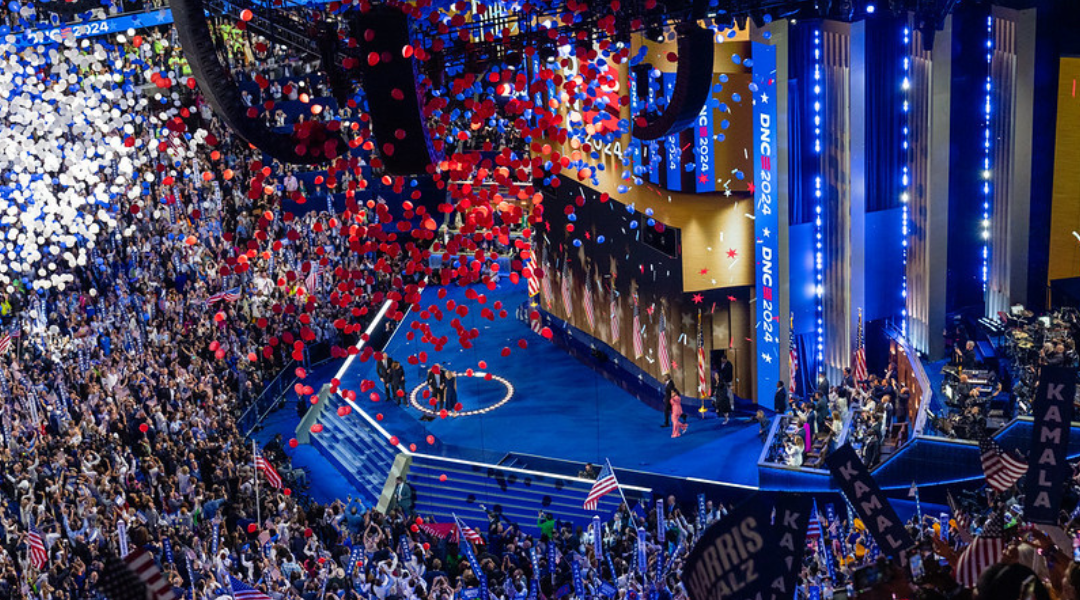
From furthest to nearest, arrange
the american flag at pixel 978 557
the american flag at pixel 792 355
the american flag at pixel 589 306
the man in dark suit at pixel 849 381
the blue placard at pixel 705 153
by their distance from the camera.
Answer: the american flag at pixel 589 306 < the american flag at pixel 792 355 < the man in dark suit at pixel 849 381 < the blue placard at pixel 705 153 < the american flag at pixel 978 557

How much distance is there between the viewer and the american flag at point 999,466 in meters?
9.95

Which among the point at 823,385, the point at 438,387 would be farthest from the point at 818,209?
the point at 438,387

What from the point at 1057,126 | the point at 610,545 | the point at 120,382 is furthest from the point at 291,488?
the point at 1057,126

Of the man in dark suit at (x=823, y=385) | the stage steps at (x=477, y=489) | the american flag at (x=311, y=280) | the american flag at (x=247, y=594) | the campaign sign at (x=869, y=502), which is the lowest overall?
the stage steps at (x=477, y=489)

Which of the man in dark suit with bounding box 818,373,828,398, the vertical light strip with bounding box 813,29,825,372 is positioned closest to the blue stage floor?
the man in dark suit with bounding box 818,373,828,398

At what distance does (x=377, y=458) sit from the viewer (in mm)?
21453

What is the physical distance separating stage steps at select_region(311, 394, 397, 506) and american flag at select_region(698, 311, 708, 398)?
5.60 m

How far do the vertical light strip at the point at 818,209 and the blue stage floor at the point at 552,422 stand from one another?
222cm

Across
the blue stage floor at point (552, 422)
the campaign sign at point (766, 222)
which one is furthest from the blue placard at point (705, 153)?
the blue stage floor at point (552, 422)

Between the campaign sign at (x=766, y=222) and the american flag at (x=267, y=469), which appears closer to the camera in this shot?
the american flag at (x=267, y=469)

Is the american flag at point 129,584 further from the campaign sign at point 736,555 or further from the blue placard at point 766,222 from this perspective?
the blue placard at point 766,222

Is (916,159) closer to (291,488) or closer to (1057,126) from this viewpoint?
(1057,126)

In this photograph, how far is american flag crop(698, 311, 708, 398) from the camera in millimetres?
21516

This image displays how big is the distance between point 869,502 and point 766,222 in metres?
12.7
